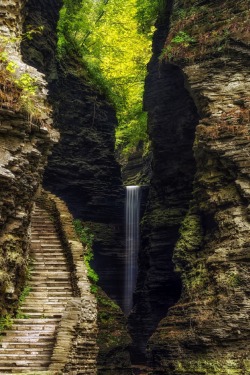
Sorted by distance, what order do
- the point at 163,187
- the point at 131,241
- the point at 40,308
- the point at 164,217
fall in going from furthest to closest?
the point at 131,241, the point at 163,187, the point at 164,217, the point at 40,308

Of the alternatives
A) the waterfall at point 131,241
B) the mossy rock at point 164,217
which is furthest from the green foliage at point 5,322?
the waterfall at point 131,241

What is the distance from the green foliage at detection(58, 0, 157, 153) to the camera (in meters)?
32.9

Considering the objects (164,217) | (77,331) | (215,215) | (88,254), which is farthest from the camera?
(164,217)

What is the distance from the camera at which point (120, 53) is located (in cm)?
3491

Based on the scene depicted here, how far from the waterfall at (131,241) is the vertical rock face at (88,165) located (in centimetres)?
42

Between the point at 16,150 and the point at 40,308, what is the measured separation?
4.68 meters

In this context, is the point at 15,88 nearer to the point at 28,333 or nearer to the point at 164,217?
the point at 28,333

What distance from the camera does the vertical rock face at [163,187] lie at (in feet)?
84.3

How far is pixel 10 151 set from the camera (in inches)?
544

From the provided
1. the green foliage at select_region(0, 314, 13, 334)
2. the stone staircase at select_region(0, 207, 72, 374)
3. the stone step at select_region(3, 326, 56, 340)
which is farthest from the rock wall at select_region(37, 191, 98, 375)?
the green foliage at select_region(0, 314, 13, 334)

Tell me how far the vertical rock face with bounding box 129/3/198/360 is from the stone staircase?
8097mm

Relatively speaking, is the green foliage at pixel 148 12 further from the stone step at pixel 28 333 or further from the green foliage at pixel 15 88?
the stone step at pixel 28 333

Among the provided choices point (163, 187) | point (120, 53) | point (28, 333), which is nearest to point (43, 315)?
point (28, 333)

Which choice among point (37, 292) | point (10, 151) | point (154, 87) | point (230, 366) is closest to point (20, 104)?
point (10, 151)
